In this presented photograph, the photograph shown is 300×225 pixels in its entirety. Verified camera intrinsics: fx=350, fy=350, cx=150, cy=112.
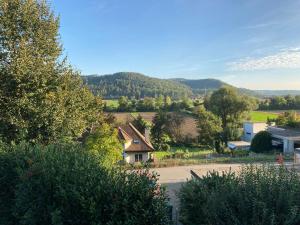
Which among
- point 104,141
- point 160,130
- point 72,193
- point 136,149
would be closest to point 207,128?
point 160,130

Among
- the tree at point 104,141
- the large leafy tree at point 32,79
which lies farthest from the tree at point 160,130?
the large leafy tree at point 32,79

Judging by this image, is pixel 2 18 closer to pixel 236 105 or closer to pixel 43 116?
pixel 43 116

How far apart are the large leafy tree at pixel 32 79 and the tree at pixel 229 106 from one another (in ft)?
151

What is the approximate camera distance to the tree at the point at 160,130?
52.8 m

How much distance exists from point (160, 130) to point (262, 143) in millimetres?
16929

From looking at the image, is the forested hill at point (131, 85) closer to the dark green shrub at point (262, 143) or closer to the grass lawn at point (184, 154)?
the grass lawn at point (184, 154)

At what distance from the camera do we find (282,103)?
90.1m

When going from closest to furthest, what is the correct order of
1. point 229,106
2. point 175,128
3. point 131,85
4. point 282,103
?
point 175,128 < point 229,106 < point 282,103 < point 131,85

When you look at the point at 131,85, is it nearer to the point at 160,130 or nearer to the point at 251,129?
the point at 251,129

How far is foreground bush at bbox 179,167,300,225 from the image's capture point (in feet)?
16.7

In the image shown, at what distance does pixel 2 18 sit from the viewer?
14984 mm

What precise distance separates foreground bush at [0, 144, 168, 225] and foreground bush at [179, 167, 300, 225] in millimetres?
771

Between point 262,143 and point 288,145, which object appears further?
point 262,143

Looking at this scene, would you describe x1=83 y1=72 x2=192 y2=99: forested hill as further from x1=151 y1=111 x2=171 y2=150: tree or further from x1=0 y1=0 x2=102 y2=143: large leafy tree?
x1=0 y1=0 x2=102 y2=143: large leafy tree
